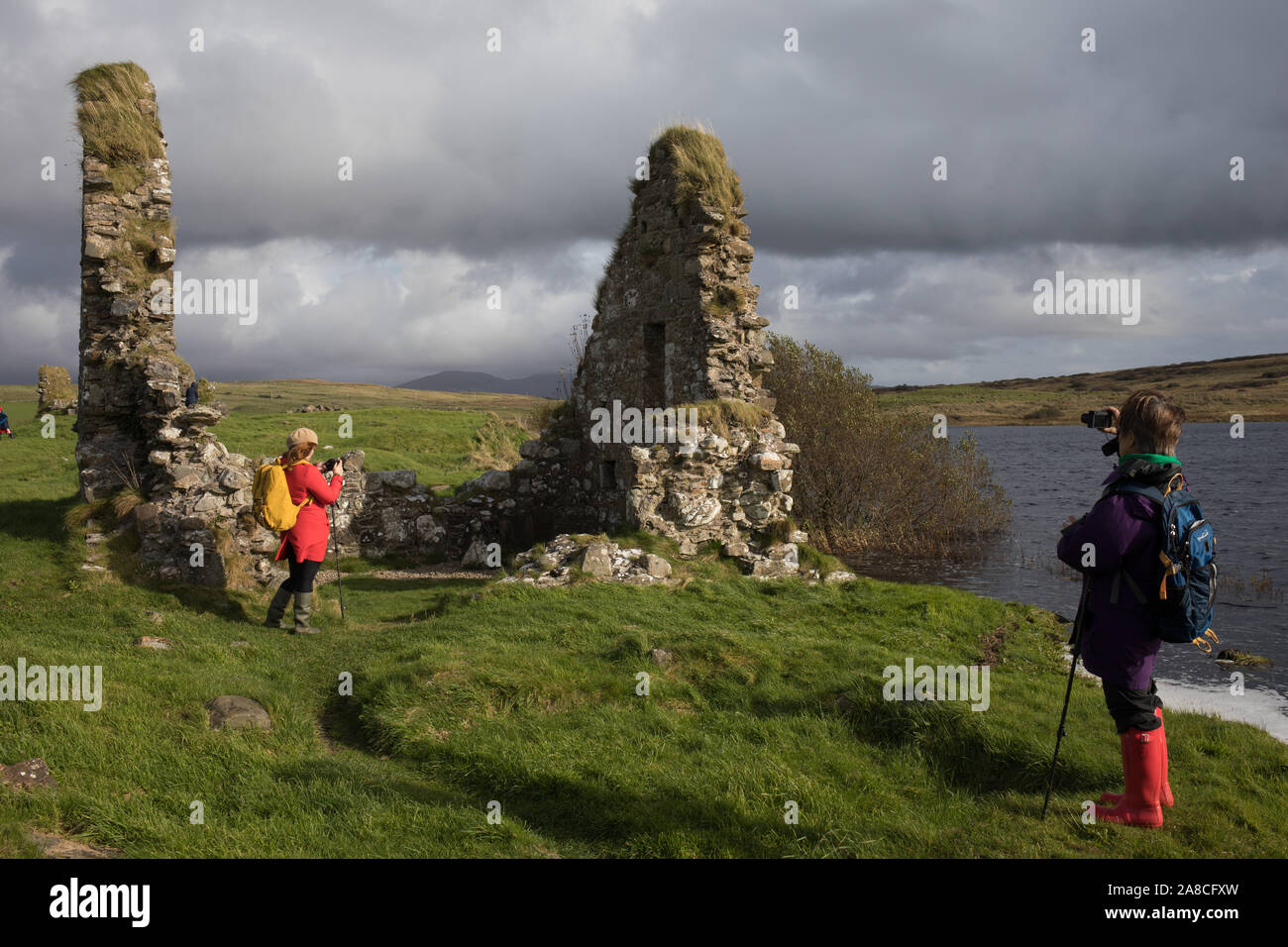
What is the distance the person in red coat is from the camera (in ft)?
32.9

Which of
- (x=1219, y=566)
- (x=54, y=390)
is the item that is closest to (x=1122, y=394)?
(x=1219, y=566)

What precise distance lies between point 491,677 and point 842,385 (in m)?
19.2

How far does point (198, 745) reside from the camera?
246 inches

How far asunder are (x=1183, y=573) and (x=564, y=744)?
4.63m

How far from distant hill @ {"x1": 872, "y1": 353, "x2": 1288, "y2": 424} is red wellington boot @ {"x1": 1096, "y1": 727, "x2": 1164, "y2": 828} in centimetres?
8199

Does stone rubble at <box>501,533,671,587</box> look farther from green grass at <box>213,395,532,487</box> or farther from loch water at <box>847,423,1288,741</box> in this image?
green grass at <box>213,395,532,487</box>

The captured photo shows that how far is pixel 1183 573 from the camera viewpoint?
473 cm

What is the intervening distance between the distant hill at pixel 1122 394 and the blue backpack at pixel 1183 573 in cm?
8222

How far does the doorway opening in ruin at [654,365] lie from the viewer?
17016 mm
